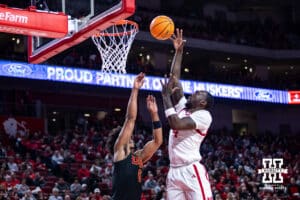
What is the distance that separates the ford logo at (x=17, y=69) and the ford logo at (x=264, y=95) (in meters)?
12.6

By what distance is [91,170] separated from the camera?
1758cm

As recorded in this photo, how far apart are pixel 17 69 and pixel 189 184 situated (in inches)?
657

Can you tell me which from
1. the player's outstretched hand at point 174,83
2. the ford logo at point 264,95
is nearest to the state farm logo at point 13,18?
the player's outstretched hand at point 174,83

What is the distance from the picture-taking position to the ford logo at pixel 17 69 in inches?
850

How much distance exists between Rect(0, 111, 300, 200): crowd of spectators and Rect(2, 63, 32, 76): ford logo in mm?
2299

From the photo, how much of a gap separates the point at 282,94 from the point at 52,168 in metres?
16.3

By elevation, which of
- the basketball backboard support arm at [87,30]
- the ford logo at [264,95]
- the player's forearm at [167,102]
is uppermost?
the ford logo at [264,95]

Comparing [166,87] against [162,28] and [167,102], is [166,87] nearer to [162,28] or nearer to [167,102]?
[167,102]

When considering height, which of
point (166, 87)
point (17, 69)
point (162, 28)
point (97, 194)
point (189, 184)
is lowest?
point (97, 194)

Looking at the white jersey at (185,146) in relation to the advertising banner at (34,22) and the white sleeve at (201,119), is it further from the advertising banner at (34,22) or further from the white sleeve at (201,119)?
the advertising banner at (34,22)

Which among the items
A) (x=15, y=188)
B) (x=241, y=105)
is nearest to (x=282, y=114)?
(x=241, y=105)

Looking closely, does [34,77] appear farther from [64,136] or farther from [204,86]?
[204,86]

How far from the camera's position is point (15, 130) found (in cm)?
2159

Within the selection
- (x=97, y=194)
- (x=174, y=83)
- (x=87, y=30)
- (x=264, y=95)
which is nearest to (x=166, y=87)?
(x=174, y=83)
